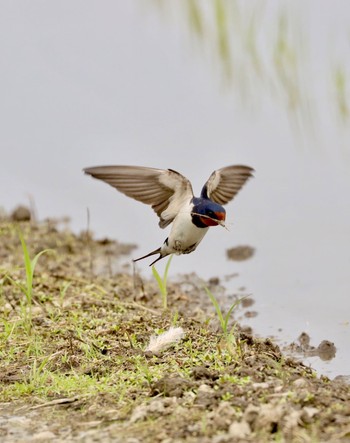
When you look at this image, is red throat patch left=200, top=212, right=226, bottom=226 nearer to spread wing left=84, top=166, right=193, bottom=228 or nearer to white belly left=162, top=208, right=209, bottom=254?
white belly left=162, top=208, right=209, bottom=254

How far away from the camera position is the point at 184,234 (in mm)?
4867

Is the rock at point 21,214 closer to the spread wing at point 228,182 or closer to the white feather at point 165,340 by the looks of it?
the spread wing at point 228,182

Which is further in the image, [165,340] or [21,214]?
[21,214]

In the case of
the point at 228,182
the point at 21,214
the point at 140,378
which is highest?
the point at 21,214

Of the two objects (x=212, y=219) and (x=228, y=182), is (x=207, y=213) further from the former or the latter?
(x=228, y=182)

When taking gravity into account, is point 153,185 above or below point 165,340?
above

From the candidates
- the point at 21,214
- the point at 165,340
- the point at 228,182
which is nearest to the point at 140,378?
the point at 165,340

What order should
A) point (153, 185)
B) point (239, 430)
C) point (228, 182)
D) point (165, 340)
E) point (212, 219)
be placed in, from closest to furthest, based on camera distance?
point (239, 430) < point (212, 219) < point (165, 340) < point (153, 185) < point (228, 182)

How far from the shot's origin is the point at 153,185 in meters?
5.03

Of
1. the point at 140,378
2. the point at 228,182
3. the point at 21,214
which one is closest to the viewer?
the point at 140,378

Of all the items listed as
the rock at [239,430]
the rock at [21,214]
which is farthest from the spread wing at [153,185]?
the rock at [21,214]

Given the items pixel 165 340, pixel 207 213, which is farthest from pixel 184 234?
pixel 165 340

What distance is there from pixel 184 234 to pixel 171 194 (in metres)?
0.30

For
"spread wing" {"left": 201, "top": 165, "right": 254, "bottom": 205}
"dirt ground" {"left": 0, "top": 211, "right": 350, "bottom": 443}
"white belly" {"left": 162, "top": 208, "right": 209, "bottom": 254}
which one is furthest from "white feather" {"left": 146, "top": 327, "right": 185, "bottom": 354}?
"spread wing" {"left": 201, "top": 165, "right": 254, "bottom": 205}
